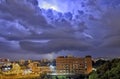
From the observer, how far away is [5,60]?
118 metres

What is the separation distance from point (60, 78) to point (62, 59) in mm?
22970

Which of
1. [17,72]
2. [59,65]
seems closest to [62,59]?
[59,65]

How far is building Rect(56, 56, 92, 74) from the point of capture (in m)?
97.0

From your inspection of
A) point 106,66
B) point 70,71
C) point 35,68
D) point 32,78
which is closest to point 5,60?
point 35,68

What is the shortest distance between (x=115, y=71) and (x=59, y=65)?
2806 inches

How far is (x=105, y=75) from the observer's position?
104 feet

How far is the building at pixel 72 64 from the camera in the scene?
97019mm

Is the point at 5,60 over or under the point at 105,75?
over

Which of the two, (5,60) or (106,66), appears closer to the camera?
(106,66)

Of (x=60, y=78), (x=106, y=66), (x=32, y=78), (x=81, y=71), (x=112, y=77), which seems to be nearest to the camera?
(x=112, y=77)

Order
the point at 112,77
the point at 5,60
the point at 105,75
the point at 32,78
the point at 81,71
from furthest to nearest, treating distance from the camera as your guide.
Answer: the point at 5,60
the point at 81,71
the point at 32,78
the point at 105,75
the point at 112,77

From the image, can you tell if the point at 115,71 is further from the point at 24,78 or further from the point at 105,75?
the point at 24,78

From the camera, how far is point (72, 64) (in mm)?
99750

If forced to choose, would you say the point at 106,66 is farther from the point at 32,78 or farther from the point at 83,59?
the point at 83,59
